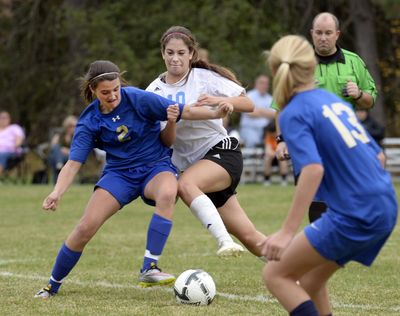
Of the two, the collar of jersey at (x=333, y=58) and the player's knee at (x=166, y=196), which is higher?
the collar of jersey at (x=333, y=58)

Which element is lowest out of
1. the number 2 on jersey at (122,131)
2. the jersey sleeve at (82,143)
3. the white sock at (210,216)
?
the white sock at (210,216)

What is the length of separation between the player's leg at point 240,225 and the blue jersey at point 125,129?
1.96 ft

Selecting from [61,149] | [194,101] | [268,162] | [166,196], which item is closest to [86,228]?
[166,196]

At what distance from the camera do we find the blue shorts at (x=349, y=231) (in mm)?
4074

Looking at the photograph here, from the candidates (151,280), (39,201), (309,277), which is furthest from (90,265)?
(39,201)

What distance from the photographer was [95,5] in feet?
80.1

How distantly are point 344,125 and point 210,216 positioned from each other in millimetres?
2008

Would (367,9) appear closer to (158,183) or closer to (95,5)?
(95,5)

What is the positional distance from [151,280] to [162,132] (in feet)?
3.15

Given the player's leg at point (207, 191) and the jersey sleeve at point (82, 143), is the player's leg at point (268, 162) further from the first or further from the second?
the jersey sleeve at point (82, 143)

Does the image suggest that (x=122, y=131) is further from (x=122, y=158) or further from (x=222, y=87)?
(x=222, y=87)

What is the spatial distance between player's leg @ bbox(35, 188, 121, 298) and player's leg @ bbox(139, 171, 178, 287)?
0.24 metres

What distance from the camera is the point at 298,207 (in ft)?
13.2

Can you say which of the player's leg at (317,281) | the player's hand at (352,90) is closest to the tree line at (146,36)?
the player's hand at (352,90)
